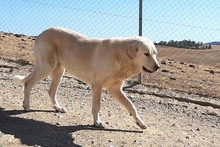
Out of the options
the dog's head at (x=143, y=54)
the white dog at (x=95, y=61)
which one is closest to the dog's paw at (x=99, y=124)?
the white dog at (x=95, y=61)

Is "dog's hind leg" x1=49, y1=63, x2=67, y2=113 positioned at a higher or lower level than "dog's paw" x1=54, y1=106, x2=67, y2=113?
higher

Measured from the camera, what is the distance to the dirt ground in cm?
568

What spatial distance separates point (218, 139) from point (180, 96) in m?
2.19

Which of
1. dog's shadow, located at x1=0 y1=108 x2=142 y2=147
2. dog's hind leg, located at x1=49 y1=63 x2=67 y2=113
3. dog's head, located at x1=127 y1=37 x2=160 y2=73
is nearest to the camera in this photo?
dog's shadow, located at x1=0 y1=108 x2=142 y2=147

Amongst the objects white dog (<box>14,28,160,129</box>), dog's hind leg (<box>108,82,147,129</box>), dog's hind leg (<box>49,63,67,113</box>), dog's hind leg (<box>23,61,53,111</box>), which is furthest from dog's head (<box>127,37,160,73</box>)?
dog's hind leg (<box>49,63,67,113</box>)

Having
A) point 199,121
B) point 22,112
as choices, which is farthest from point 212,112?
point 22,112

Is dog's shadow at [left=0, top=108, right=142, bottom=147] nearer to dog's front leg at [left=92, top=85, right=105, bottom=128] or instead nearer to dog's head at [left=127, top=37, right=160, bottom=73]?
dog's front leg at [left=92, top=85, right=105, bottom=128]

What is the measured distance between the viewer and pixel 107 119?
6.71 metres

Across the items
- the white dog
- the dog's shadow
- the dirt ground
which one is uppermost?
the white dog

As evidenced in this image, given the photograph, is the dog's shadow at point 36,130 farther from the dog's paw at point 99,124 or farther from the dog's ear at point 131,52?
the dog's ear at point 131,52

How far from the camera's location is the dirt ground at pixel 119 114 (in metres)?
5.68

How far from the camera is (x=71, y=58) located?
6.62 meters

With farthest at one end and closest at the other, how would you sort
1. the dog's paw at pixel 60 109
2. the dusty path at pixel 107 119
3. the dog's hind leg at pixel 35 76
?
the dog's paw at pixel 60 109, the dog's hind leg at pixel 35 76, the dusty path at pixel 107 119

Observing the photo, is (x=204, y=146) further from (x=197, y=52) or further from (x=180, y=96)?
(x=197, y=52)
